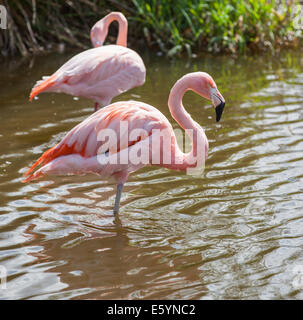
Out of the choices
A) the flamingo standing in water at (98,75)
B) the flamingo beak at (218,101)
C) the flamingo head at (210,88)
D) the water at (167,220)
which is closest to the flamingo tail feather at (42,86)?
the flamingo standing in water at (98,75)

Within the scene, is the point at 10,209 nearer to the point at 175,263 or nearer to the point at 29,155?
the point at 29,155

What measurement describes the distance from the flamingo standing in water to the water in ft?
1.67

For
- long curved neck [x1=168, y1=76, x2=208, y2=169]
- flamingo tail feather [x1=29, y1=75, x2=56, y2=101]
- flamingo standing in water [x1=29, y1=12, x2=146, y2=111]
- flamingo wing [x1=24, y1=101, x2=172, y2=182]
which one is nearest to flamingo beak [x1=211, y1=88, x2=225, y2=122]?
long curved neck [x1=168, y1=76, x2=208, y2=169]

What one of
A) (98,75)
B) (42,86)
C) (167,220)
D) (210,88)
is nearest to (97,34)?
(98,75)

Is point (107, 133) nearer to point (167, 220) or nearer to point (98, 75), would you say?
point (167, 220)

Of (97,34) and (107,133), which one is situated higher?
(97,34)

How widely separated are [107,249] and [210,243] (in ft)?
2.03

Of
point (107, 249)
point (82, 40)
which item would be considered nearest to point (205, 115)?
point (107, 249)

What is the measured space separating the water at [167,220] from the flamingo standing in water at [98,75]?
1.67 ft

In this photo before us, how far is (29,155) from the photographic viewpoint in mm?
4969

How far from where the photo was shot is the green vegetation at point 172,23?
8.16 meters

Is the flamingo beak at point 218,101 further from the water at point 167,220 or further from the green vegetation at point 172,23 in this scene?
the green vegetation at point 172,23

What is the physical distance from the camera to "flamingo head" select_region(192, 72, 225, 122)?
3934mm

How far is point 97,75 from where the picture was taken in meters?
5.20
